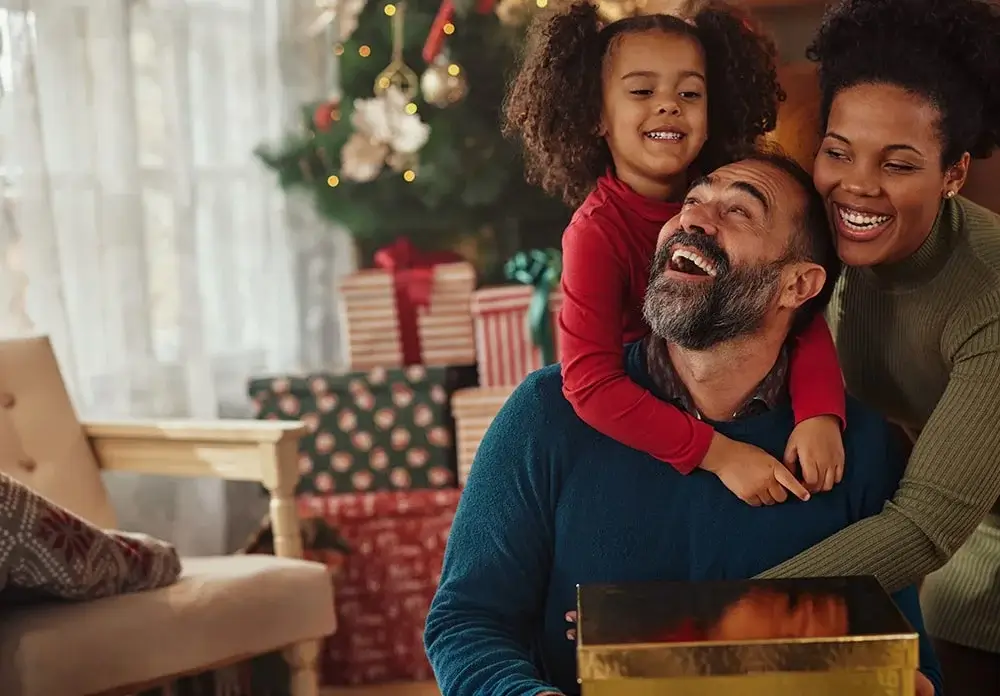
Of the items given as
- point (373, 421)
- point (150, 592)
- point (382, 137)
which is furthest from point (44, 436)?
point (382, 137)

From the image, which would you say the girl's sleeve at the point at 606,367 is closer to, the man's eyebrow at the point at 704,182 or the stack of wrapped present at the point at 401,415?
the man's eyebrow at the point at 704,182

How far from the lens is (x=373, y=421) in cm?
276

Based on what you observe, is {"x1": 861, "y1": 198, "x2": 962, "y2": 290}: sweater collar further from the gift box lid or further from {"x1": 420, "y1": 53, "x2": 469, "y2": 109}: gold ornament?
{"x1": 420, "y1": 53, "x2": 469, "y2": 109}: gold ornament

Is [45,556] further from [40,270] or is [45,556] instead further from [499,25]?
[499,25]

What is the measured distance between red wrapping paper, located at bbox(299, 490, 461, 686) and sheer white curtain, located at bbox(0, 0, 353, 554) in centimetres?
37

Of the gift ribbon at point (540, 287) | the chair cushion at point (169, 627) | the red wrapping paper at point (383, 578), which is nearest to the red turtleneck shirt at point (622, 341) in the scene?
the chair cushion at point (169, 627)

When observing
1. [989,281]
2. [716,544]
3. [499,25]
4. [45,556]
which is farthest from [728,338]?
[499,25]

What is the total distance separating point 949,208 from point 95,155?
6.55 feet

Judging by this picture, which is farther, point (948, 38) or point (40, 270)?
point (40, 270)

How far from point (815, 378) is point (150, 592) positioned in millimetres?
1224

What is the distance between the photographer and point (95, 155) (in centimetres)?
280

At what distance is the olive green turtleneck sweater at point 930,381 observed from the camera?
1.22m

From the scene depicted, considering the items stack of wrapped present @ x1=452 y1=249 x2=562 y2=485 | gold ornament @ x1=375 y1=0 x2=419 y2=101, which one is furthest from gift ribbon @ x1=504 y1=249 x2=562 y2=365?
gold ornament @ x1=375 y1=0 x2=419 y2=101

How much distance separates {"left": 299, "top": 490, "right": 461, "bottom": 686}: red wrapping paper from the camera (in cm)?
280
